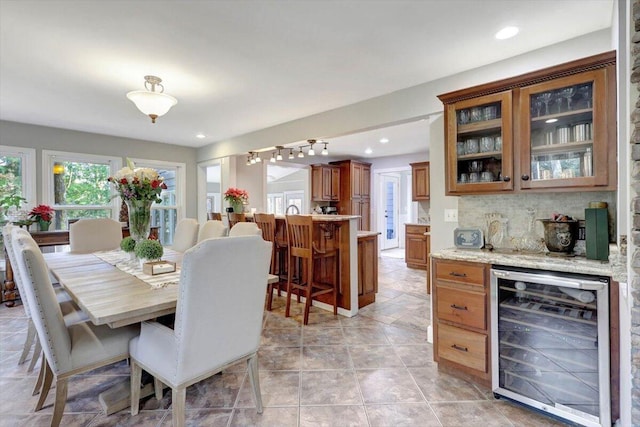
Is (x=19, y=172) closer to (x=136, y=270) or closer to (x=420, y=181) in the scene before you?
(x=136, y=270)

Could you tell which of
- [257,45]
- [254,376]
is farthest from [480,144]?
[254,376]

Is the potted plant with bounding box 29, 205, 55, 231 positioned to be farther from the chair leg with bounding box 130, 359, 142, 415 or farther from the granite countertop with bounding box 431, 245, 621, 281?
the granite countertop with bounding box 431, 245, 621, 281

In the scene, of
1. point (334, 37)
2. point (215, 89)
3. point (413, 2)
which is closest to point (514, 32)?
point (413, 2)

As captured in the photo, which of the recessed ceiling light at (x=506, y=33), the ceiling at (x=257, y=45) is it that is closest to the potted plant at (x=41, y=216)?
the ceiling at (x=257, y=45)

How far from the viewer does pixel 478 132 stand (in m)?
2.36

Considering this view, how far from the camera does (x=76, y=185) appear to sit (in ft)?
15.6

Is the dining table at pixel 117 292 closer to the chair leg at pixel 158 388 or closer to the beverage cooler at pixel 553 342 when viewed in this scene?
the chair leg at pixel 158 388

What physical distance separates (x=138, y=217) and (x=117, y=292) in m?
0.90

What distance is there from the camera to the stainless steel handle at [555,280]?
1.61 m

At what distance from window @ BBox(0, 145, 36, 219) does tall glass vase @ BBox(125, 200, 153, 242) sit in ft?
10.1

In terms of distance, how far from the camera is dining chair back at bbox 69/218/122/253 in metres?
3.34

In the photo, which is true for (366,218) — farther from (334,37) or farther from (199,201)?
(334,37)

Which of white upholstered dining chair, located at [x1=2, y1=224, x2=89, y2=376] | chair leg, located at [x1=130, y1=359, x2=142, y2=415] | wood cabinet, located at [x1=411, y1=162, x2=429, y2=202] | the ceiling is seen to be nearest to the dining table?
chair leg, located at [x1=130, y1=359, x2=142, y2=415]

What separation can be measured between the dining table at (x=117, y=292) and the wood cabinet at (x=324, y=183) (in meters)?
4.52
